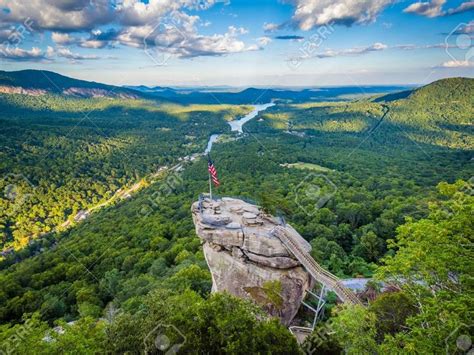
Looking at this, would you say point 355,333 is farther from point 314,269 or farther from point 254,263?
point 254,263

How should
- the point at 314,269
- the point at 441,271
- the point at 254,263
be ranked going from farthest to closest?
1. the point at 254,263
2. the point at 314,269
3. the point at 441,271

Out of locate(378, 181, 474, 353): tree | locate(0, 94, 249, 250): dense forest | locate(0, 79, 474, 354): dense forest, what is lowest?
locate(0, 94, 249, 250): dense forest

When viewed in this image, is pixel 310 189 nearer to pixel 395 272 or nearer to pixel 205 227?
pixel 205 227

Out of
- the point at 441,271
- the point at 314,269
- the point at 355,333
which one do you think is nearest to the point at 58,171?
the point at 314,269

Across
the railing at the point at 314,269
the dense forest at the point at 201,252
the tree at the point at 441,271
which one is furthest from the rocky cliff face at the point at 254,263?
the tree at the point at 441,271

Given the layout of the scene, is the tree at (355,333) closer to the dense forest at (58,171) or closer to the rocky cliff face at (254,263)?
the rocky cliff face at (254,263)

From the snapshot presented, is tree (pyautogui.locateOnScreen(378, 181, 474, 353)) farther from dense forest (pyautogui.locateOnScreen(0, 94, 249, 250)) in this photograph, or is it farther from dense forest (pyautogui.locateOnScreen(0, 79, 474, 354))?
dense forest (pyautogui.locateOnScreen(0, 94, 249, 250))

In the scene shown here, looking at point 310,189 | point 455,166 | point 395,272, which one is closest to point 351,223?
point 310,189

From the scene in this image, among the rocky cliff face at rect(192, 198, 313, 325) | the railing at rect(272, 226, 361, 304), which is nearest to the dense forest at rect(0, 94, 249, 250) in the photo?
the rocky cliff face at rect(192, 198, 313, 325)
